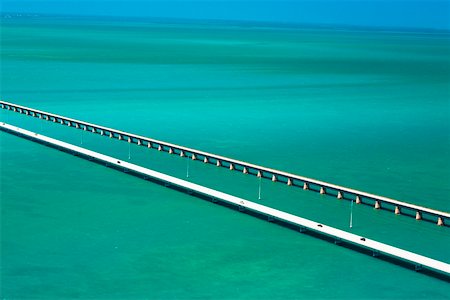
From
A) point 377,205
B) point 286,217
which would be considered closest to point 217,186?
point 286,217

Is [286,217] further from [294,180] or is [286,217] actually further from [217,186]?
[294,180]

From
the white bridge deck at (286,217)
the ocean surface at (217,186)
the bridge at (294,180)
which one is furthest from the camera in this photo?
the bridge at (294,180)

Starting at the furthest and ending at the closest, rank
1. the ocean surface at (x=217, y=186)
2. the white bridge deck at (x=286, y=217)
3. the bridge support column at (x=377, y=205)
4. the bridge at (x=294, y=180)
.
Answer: the bridge support column at (x=377, y=205)
the bridge at (x=294, y=180)
the white bridge deck at (x=286, y=217)
the ocean surface at (x=217, y=186)

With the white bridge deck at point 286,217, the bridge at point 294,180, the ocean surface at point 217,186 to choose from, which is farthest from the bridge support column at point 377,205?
the white bridge deck at point 286,217

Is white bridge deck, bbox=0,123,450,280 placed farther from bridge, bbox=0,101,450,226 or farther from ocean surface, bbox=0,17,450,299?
bridge, bbox=0,101,450,226

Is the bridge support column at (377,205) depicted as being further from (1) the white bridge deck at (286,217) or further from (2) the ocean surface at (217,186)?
(1) the white bridge deck at (286,217)

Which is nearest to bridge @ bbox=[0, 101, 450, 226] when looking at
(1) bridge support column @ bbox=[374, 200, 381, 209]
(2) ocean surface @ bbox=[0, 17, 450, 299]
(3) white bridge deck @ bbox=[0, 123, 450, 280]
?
(1) bridge support column @ bbox=[374, 200, 381, 209]
